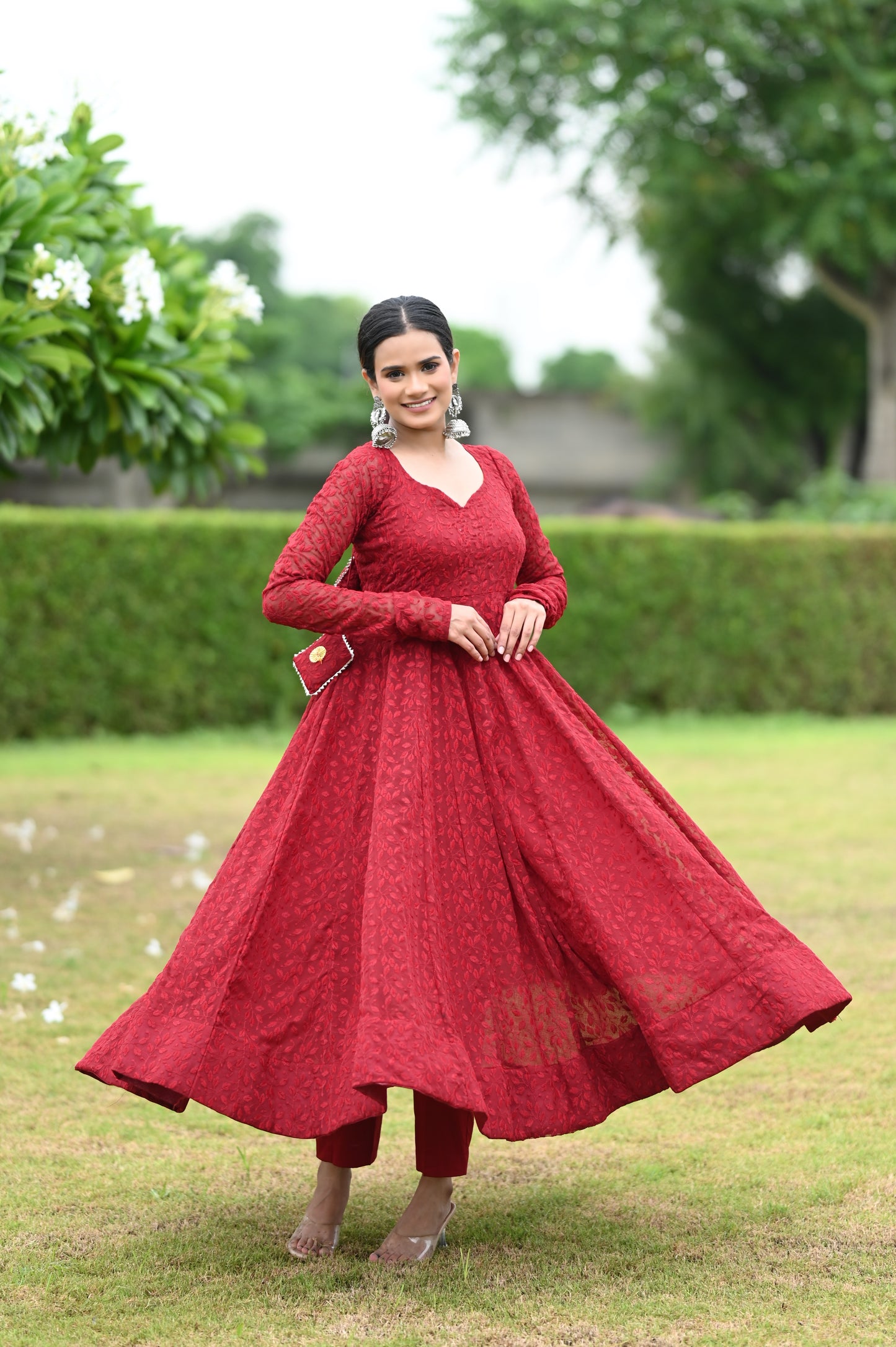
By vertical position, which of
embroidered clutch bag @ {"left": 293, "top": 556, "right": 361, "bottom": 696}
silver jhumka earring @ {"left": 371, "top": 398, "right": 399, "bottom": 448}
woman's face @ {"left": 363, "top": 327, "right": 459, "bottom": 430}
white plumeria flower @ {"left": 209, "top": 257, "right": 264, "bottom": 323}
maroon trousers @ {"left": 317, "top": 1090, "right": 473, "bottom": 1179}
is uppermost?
white plumeria flower @ {"left": 209, "top": 257, "right": 264, "bottom": 323}

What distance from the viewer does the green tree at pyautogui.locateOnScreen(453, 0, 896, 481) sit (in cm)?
1942

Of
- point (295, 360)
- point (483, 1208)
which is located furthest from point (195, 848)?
point (295, 360)

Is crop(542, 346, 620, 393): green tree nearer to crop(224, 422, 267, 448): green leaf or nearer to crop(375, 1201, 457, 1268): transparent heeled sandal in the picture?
crop(224, 422, 267, 448): green leaf

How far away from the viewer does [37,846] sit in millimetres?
7473

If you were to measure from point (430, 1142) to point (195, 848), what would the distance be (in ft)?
15.0

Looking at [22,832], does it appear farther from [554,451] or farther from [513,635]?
[554,451]

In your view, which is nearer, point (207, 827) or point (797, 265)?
point (207, 827)

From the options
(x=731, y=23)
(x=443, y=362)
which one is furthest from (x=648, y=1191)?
(x=731, y=23)

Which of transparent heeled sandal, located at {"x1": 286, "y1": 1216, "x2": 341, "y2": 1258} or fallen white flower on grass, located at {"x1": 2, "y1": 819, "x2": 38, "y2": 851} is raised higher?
transparent heeled sandal, located at {"x1": 286, "y1": 1216, "x2": 341, "y2": 1258}

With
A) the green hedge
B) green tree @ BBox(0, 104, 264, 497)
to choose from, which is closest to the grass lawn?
green tree @ BBox(0, 104, 264, 497)

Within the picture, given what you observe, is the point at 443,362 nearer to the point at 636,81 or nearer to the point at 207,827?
the point at 207,827

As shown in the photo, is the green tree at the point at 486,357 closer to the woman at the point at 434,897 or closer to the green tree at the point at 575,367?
the green tree at the point at 575,367

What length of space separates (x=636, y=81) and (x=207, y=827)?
15524 millimetres

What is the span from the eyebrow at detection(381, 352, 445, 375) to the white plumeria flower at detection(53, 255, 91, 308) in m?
2.28
